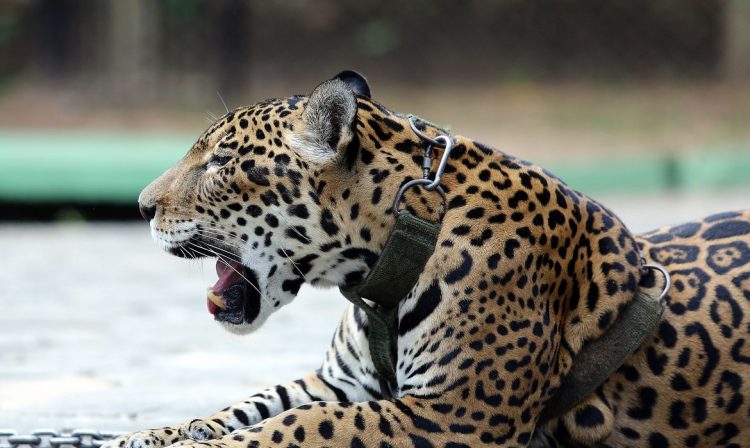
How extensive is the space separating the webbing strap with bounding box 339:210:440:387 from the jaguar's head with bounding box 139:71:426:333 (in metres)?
0.08

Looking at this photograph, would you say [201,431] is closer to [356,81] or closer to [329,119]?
[329,119]

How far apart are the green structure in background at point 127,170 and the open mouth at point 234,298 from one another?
9.95 meters

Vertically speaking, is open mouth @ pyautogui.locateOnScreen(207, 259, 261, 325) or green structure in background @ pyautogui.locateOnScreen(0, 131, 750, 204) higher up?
green structure in background @ pyautogui.locateOnScreen(0, 131, 750, 204)

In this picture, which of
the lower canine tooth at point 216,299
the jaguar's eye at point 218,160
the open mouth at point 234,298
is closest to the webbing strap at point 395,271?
the open mouth at point 234,298

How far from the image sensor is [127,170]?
14.5 meters

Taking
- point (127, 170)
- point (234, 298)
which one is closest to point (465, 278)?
point (234, 298)

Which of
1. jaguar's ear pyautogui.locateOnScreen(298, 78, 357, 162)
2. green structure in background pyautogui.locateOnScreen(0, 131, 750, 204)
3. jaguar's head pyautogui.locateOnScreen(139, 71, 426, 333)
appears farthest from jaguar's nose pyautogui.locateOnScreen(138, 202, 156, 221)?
green structure in background pyautogui.locateOnScreen(0, 131, 750, 204)

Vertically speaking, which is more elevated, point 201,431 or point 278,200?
point 278,200

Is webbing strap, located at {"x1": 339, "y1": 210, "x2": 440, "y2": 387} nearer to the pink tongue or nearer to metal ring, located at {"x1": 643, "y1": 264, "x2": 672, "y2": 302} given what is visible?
the pink tongue

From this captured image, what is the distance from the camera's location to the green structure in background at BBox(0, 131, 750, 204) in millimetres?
14461

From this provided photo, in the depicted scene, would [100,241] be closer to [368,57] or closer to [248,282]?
[248,282]

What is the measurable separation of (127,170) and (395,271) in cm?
1087

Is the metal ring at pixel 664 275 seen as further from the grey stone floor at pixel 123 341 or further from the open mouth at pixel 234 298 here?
the grey stone floor at pixel 123 341

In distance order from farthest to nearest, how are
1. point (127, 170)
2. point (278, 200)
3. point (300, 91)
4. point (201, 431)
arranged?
1. point (300, 91)
2. point (127, 170)
3. point (201, 431)
4. point (278, 200)
